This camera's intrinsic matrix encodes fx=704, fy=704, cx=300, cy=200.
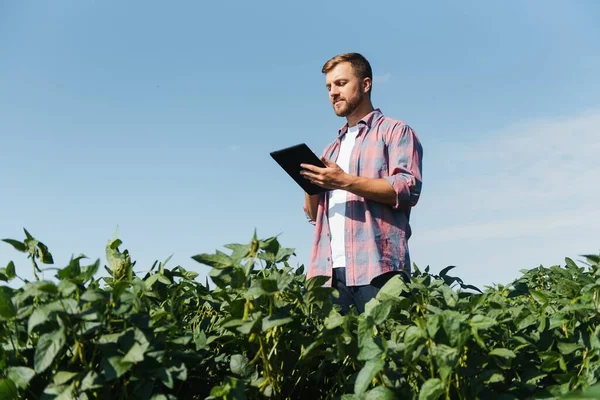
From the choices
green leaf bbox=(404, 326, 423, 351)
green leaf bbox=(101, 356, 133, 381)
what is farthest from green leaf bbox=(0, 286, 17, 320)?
green leaf bbox=(404, 326, 423, 351)

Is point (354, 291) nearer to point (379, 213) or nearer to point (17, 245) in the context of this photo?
point (379, 213)

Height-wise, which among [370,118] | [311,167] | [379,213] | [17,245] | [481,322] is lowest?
[481,322]

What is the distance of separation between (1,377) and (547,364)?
2.01 metres

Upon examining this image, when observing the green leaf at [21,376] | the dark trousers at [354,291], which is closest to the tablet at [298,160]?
the dark trousers at [354,291]

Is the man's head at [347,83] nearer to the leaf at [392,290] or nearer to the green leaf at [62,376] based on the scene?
the leaf at [392,290]

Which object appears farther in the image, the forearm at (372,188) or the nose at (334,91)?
the nose at (334,91)

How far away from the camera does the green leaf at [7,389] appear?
2.32 metres

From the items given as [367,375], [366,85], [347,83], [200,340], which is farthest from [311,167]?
[367,375]

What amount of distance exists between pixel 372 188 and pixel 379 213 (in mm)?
272

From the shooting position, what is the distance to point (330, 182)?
363 centimetres

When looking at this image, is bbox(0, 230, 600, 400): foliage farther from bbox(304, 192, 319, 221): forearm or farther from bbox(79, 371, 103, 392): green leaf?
bbox(304, 192, 319, 221): forearm

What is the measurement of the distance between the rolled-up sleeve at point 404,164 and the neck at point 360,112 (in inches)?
14.3

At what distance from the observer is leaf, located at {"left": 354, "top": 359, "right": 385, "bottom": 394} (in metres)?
Result: 2.22

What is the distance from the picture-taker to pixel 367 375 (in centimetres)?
225
